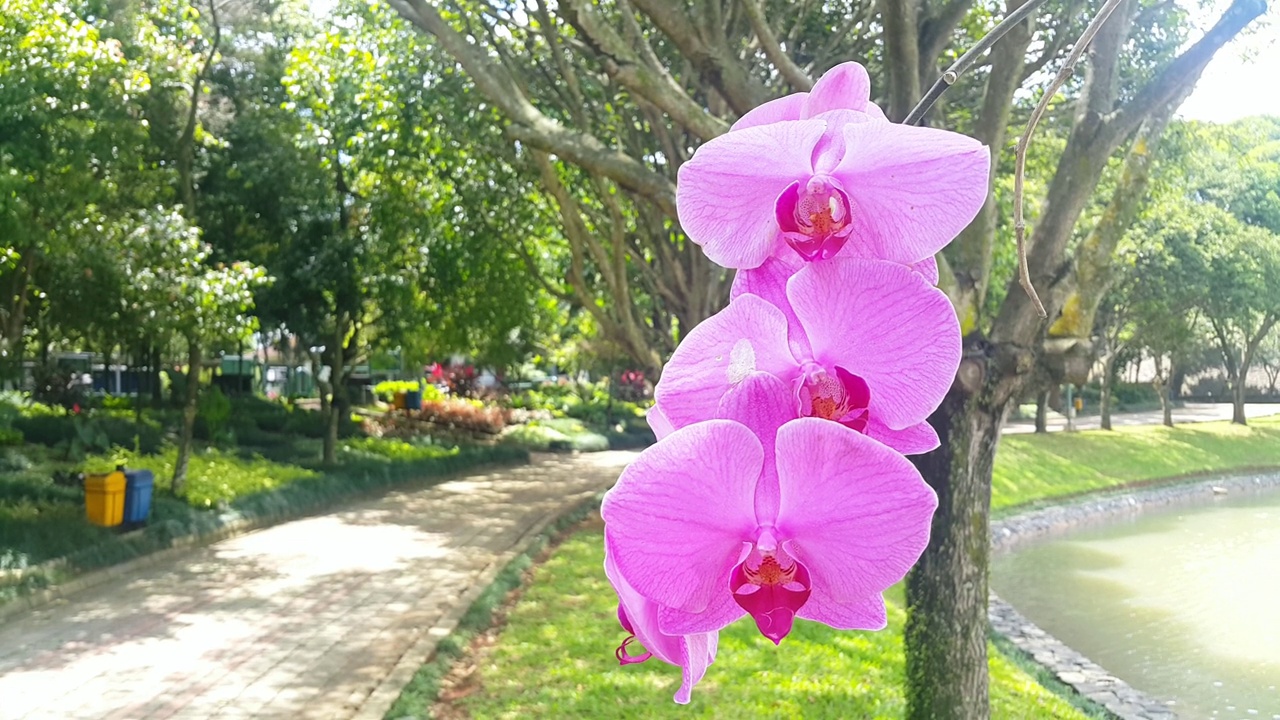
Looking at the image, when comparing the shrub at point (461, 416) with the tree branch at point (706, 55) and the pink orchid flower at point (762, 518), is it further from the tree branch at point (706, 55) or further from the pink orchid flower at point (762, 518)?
the pink orchid flower at point (762, 518)

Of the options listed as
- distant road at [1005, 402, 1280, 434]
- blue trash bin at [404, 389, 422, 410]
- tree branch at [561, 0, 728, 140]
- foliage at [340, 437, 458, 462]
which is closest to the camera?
tree branch at [561, 0, 728, 140]

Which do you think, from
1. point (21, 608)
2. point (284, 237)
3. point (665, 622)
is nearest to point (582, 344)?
point (284, 237)

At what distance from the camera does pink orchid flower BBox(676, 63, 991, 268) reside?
351 millimetres

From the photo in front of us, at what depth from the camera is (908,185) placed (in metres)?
0.36

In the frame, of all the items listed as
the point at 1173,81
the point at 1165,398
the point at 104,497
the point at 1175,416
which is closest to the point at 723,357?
the point at 1173,81

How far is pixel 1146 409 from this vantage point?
94.8 ft

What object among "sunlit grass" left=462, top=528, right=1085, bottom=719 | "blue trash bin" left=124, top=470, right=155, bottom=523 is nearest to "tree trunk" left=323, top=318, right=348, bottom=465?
"blue trash bin" left=124, top=470, right=155, bottom=523

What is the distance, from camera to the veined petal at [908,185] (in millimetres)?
346

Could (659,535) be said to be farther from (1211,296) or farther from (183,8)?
(1211,296)

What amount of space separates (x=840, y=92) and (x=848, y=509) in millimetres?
182

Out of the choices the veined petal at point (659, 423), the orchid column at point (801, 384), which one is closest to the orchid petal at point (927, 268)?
the orchid column at point (801, 384)

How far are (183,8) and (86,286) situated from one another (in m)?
2.90

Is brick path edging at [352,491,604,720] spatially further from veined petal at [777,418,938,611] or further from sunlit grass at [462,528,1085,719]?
veined petal at [777,418,938,611]

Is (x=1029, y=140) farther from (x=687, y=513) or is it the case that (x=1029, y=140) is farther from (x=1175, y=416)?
(x=1175, y=416)
